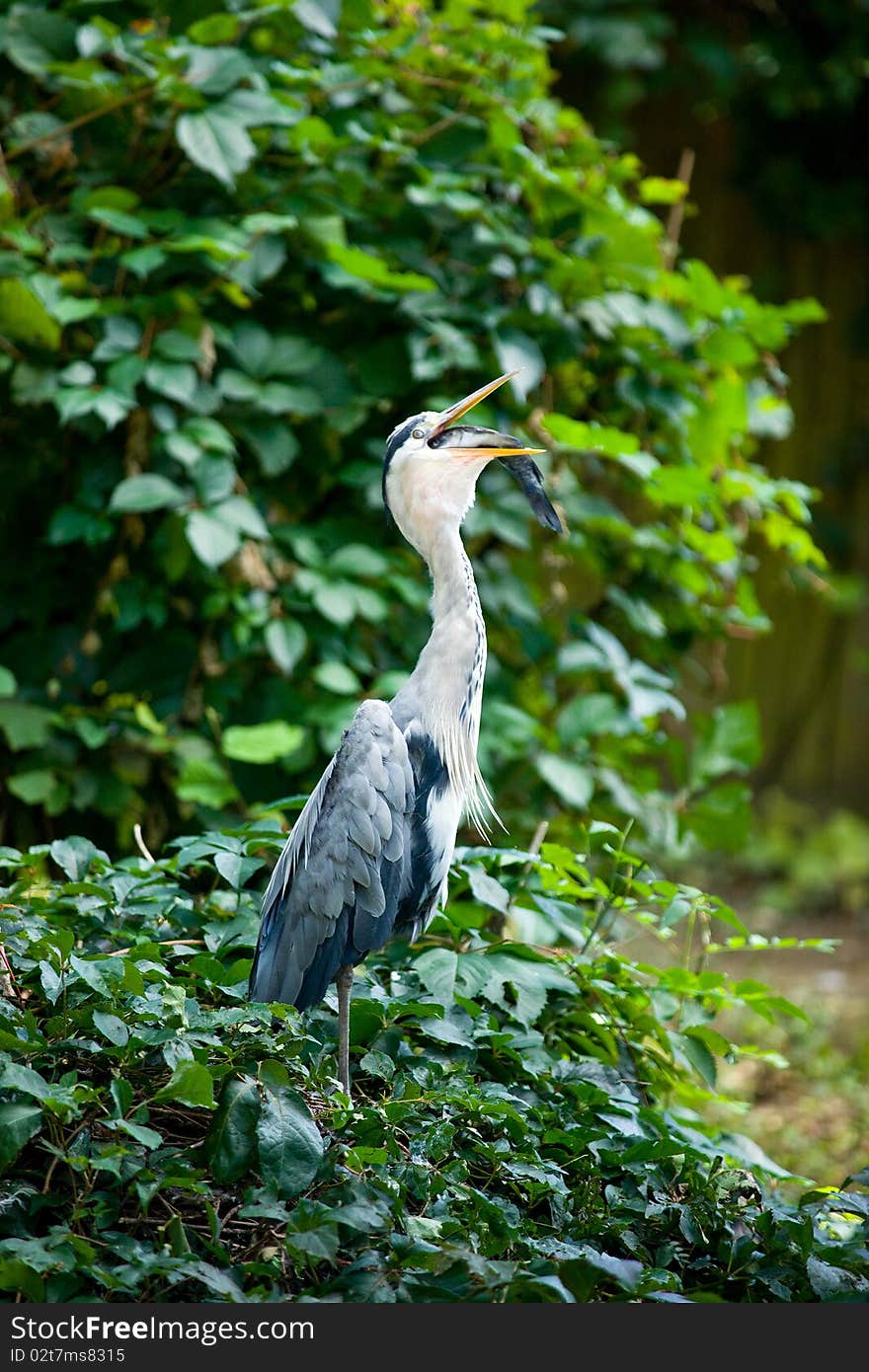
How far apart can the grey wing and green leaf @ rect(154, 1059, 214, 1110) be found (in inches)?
15.8

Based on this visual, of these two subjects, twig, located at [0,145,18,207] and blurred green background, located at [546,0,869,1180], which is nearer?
twig, located at [0,145,18,207]

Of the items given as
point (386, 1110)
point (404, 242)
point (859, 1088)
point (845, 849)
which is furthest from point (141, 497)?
point (845, 849)

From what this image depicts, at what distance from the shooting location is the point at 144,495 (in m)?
3.24

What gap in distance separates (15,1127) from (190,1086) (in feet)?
0.79

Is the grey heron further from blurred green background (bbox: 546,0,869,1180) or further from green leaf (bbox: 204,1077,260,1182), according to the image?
blurred green background (bbox: 546,0,869,1180)

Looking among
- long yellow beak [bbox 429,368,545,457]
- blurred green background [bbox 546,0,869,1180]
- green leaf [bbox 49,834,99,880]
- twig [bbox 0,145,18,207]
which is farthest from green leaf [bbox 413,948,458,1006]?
blurred green background [bbox 546,0,869,1180]

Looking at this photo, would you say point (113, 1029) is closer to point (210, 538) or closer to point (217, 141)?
point (210, 538)

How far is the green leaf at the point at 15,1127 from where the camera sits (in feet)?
6.12

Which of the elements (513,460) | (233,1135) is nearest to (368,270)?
(513,460)

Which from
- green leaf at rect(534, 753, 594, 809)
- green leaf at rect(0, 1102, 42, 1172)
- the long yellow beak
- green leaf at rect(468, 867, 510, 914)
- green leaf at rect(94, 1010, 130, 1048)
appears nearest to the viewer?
green leaf at rect(0, 1102, 42, 1172)

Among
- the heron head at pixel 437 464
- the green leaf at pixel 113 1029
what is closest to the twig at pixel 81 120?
the heron head at pixel 437 464

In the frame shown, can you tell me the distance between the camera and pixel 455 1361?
1799 mm

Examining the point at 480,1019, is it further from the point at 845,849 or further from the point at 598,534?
the point at 845,849

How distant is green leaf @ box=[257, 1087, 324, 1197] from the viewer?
1952 mm
